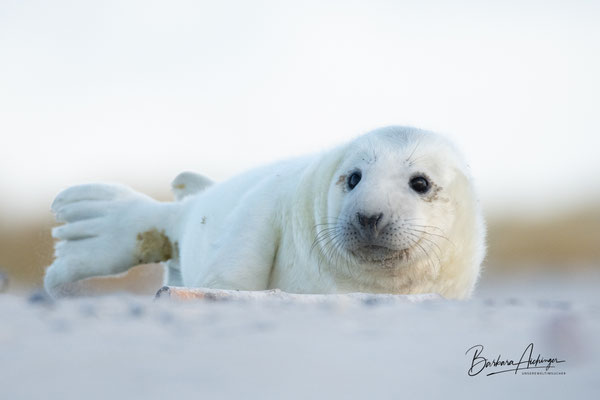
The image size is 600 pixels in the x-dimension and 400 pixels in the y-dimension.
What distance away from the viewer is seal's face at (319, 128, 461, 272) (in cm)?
388

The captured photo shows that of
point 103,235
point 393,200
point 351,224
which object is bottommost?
point 103,235

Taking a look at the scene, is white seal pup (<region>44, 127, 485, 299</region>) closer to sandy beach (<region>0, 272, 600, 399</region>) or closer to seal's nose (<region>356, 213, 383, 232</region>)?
seal's nose (<region>356, 213, 383, 232</region>)

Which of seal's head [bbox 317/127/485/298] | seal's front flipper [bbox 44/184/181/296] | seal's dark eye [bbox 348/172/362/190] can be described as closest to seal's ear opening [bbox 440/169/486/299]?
seal's head [bbox 317/127/485/298]

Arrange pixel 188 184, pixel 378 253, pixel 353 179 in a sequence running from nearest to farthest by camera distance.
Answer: pixel 378 253, pixel 353 179, pixel 188 184

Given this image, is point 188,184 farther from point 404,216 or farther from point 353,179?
point 404,216

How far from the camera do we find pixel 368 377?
163 cm

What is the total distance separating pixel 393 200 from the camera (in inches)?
154

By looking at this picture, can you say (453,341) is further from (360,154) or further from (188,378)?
(360,154)

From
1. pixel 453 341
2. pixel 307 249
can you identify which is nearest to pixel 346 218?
pixel 307 249

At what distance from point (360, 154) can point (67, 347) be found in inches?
108

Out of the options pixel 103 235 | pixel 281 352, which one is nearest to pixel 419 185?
pixel 281 352

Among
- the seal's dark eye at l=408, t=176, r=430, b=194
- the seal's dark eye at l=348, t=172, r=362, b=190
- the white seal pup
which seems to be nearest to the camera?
the white seal pup

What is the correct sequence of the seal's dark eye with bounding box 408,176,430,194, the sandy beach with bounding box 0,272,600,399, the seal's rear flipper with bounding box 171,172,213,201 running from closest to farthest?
A: the sandy beach with bounding box 0,272,600,399 < the seal's dark eye with bounding box 408,176,430,194 < the seal's rear flipper with bounding box 171,172,213,201

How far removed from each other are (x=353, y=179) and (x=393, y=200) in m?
0.36
